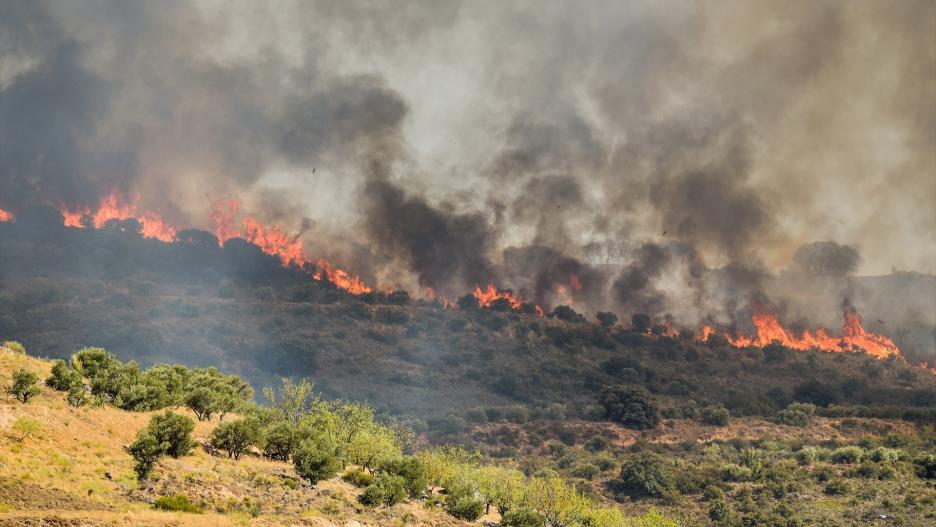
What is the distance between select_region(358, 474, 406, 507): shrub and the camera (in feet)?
214

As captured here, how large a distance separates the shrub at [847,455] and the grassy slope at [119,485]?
108 m

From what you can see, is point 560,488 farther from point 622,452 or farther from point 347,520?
point 622,452

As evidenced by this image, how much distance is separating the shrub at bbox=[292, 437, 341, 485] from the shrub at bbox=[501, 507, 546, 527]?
62.7ft

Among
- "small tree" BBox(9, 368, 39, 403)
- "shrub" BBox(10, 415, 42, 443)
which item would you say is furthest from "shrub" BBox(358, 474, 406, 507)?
"small tree" BBox(9, 368, 39, 403)

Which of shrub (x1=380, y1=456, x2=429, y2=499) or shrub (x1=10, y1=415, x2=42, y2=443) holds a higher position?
shrub (x1=10, y1=415, x2=42, y2=443)

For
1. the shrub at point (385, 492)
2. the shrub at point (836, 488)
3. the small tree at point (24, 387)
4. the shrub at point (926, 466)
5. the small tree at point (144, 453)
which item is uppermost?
the shrub at point (926, 466)

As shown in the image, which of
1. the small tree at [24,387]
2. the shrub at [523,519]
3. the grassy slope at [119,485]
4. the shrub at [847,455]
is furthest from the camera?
the shrub at [847,455]

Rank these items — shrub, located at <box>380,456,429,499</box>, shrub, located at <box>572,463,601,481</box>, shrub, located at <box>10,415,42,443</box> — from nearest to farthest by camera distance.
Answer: shrub, located at <box>10,415,42,443</box>, shrub, located at <box>380,456,429,499</box>, shrub, located at <box>572,463,601,481</box>

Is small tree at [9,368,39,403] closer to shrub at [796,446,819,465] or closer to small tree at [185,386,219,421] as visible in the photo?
small tree at [185,386,219,421]

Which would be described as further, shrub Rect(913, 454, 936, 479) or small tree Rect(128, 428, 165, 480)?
shrub Rect(913, 454, 936, 479)

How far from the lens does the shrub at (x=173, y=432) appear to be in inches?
2298

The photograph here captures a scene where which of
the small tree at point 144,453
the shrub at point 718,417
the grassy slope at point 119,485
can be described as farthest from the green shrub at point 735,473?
the small tree at point 144,453

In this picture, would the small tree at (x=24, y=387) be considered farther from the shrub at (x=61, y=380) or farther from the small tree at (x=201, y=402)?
the small tree at (x=201, y=402)

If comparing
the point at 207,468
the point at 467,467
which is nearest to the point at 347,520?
the point at 207,468
